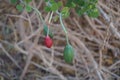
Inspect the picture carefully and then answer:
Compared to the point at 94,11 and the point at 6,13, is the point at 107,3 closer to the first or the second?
the point at 6,13

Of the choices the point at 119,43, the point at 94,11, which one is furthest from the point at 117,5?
the point at 94,11

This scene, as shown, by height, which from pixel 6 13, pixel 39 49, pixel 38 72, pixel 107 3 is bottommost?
pixel 38 72

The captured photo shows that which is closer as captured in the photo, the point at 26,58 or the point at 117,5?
the point at 117,5

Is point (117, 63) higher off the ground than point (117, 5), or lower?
lower

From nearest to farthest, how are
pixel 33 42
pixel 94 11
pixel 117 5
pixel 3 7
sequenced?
1. pixel 94 11
2. pixel 117 5
3. pixel 33 42
4. pixel 3 7

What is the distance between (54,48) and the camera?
2816 millimetres

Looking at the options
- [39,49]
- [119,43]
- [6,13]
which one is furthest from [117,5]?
[6,13]

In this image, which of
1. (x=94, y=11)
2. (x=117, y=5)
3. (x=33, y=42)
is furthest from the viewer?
(x=33, y=42)

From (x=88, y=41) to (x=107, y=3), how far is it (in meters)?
0.42

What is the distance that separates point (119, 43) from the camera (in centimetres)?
281

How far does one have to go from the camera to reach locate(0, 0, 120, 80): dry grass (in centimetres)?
264

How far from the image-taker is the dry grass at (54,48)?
8.68ft

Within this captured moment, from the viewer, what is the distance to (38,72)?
281 centimetres

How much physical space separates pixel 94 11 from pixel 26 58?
1511 mm
